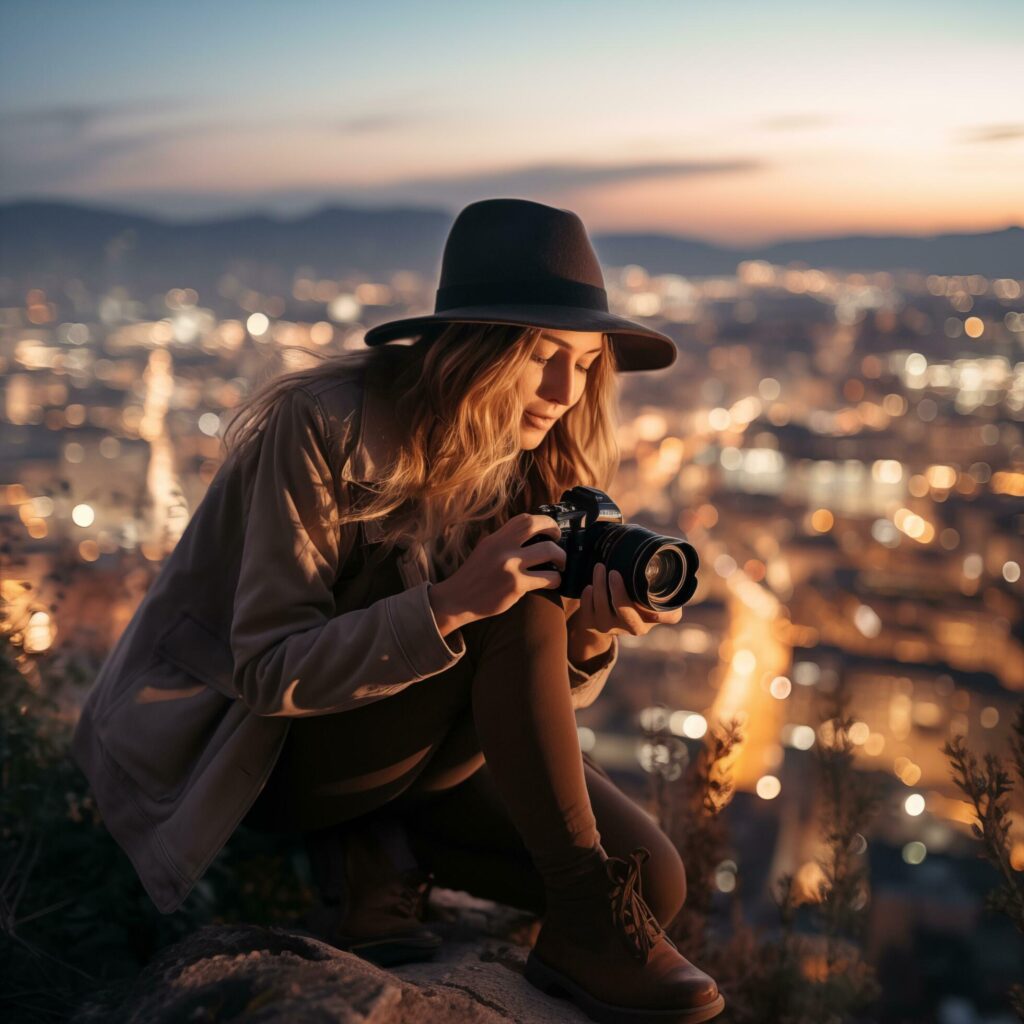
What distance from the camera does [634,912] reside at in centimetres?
111

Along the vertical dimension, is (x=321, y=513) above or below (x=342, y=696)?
above

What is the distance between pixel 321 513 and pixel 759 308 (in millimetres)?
24121

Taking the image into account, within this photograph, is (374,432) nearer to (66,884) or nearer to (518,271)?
(518,271)

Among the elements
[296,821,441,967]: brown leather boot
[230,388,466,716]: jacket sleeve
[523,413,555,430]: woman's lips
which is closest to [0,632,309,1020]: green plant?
[296,821,441,967]: brown leather boot

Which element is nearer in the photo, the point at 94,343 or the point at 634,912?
the point at 634,912

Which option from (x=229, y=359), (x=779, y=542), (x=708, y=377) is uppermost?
(x=229, y=359)

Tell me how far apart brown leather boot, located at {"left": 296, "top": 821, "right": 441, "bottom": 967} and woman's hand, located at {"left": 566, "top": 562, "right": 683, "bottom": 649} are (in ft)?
1.18

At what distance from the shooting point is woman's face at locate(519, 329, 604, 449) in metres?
1.27

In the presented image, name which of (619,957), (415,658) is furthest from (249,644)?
(619,957)

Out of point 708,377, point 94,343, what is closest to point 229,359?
point 94,343

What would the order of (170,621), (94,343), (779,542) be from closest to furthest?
(170,621) → (94,343) → (779,542)

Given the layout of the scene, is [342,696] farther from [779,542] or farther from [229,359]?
[779,542]

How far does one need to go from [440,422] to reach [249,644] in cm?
33

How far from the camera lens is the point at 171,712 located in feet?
3.91
